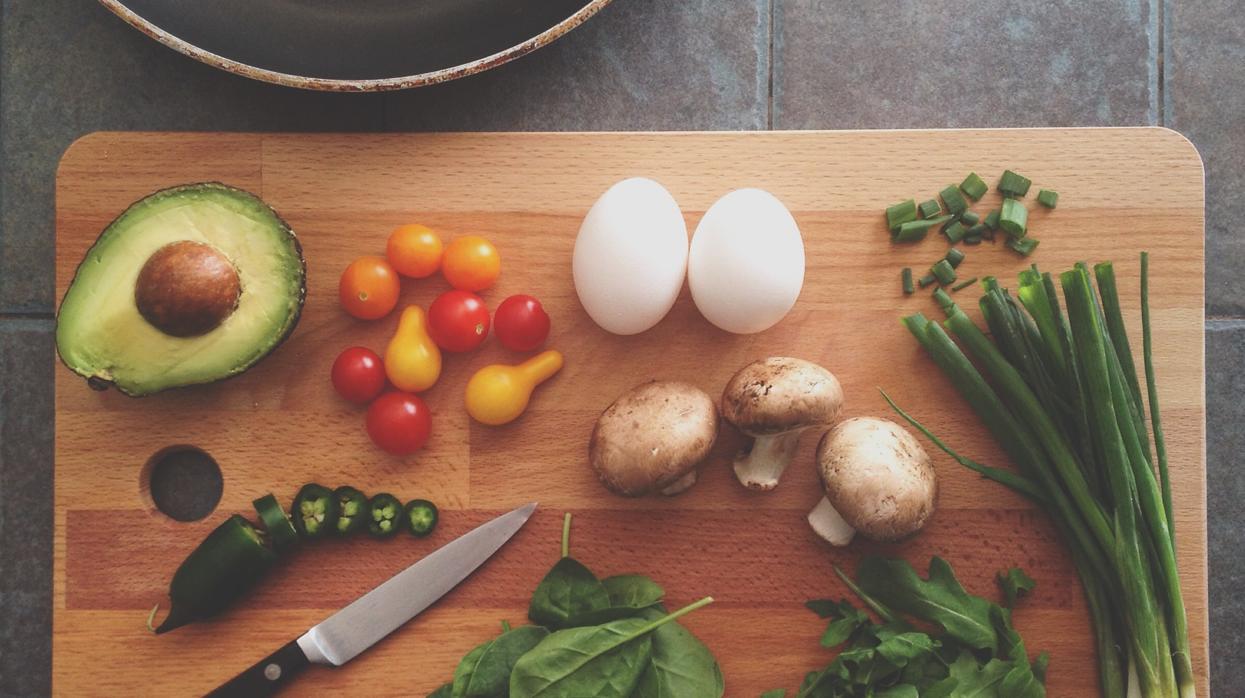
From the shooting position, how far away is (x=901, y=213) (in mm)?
1231

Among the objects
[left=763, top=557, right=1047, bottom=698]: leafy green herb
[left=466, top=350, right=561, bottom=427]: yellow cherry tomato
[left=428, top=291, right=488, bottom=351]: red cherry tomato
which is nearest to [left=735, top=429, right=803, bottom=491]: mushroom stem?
[left=763, top=557, right=1047, bottom=698]: leafy green herb

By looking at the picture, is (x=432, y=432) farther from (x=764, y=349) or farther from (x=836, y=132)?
(x=836, y=132)

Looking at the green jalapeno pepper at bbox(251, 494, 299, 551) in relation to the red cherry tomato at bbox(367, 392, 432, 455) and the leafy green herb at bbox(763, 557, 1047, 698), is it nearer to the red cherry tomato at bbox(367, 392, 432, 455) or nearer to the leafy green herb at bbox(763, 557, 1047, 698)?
the red cherry tomato at bbox(367, 392, 432, 455)

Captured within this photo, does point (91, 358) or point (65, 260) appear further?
point (65, 260)

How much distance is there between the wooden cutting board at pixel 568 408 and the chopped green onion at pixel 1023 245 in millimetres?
18

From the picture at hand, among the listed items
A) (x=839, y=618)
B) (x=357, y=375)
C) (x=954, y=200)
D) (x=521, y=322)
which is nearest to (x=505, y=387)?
(x=521, y=322)

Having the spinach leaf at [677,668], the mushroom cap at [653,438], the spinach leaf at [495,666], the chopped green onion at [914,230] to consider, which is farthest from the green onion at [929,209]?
the spinach leaf at [495,666]

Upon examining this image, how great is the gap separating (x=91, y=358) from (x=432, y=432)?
40 centimetres

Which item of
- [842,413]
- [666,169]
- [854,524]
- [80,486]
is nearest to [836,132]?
[666,169]

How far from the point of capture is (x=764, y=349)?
1.25 meters

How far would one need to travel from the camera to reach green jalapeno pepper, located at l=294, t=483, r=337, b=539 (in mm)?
1208

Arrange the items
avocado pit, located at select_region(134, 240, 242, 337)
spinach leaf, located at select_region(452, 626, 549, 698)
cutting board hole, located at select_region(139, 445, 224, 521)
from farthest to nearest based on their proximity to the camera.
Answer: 1. cutting board hole, located at select_region(139, 445, 224, 521)
2. spinach leaf, located at select_region(452, 626, 549, 698)
3. avocado pit, located at select_region(134, 240, 242, 337)

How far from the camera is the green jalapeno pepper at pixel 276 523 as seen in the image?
3.92 feet

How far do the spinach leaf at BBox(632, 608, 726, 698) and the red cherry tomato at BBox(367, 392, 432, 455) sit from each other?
0.36 m
